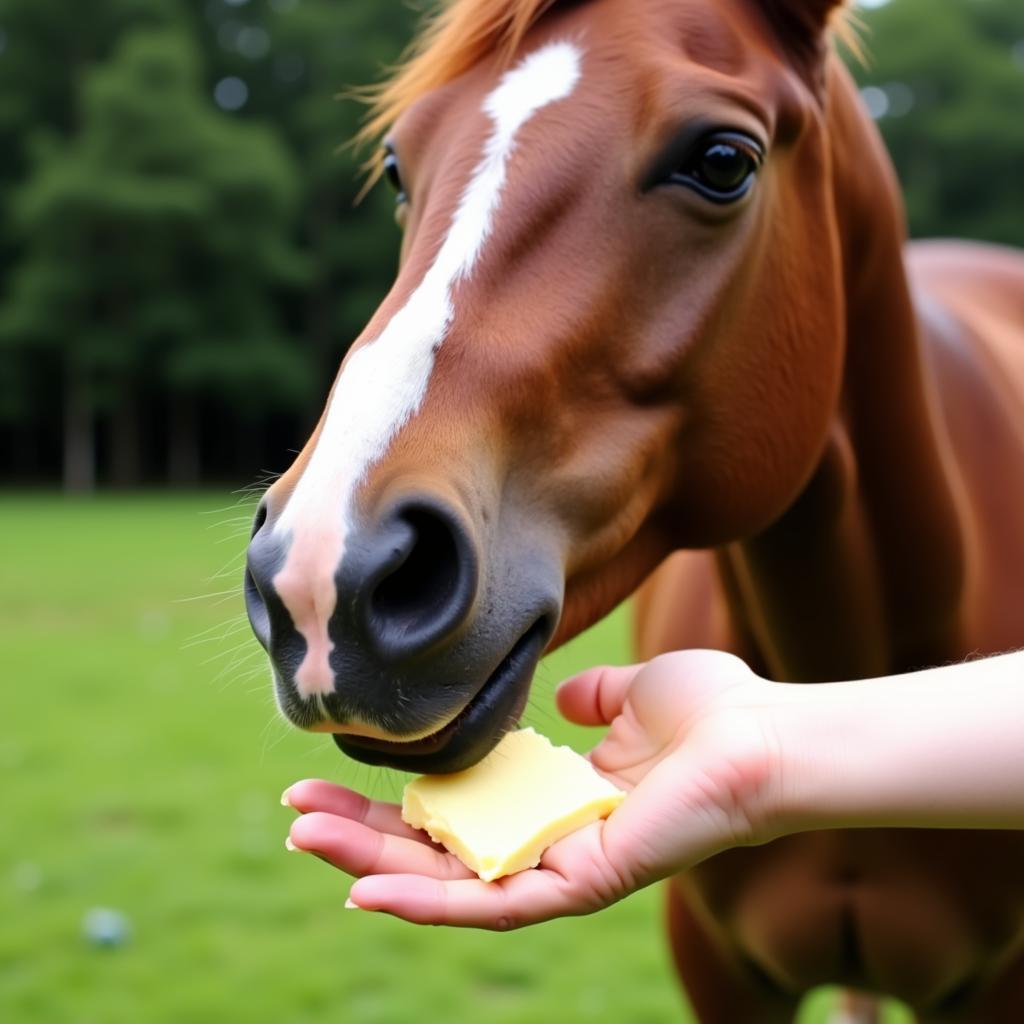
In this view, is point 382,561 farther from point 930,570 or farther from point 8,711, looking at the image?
point 8,711

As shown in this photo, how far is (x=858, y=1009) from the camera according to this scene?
3.12 m

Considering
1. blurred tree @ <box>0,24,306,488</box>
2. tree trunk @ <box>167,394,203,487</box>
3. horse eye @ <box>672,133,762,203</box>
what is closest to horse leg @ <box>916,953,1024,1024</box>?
horse eye @ <box>672,133,762,203</box>

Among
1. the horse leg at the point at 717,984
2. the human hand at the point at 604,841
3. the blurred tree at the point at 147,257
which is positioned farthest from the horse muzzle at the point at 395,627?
the blurred tree at the point at 147,257

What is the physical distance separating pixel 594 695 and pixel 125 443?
89.7 feet

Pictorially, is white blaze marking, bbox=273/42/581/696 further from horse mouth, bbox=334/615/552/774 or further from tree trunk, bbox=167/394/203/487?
tree trunk, bbox=167/394/203/487

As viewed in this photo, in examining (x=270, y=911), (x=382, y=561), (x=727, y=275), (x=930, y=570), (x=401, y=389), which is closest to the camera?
(x=382, y=561)

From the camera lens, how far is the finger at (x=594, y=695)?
5.16ft

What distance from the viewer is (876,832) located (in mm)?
1983

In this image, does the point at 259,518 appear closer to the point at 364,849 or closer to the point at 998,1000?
the point at 364,849

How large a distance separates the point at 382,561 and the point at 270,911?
10.4 feet

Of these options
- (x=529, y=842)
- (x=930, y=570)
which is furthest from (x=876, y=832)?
(x=529, y=842)

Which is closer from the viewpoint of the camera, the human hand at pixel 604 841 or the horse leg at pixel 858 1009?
the human hand at pixel 604 841

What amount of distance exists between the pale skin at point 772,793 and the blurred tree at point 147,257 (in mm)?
27126

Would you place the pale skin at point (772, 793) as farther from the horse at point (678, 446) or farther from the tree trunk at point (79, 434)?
the tree trunk at point (79, 434)
